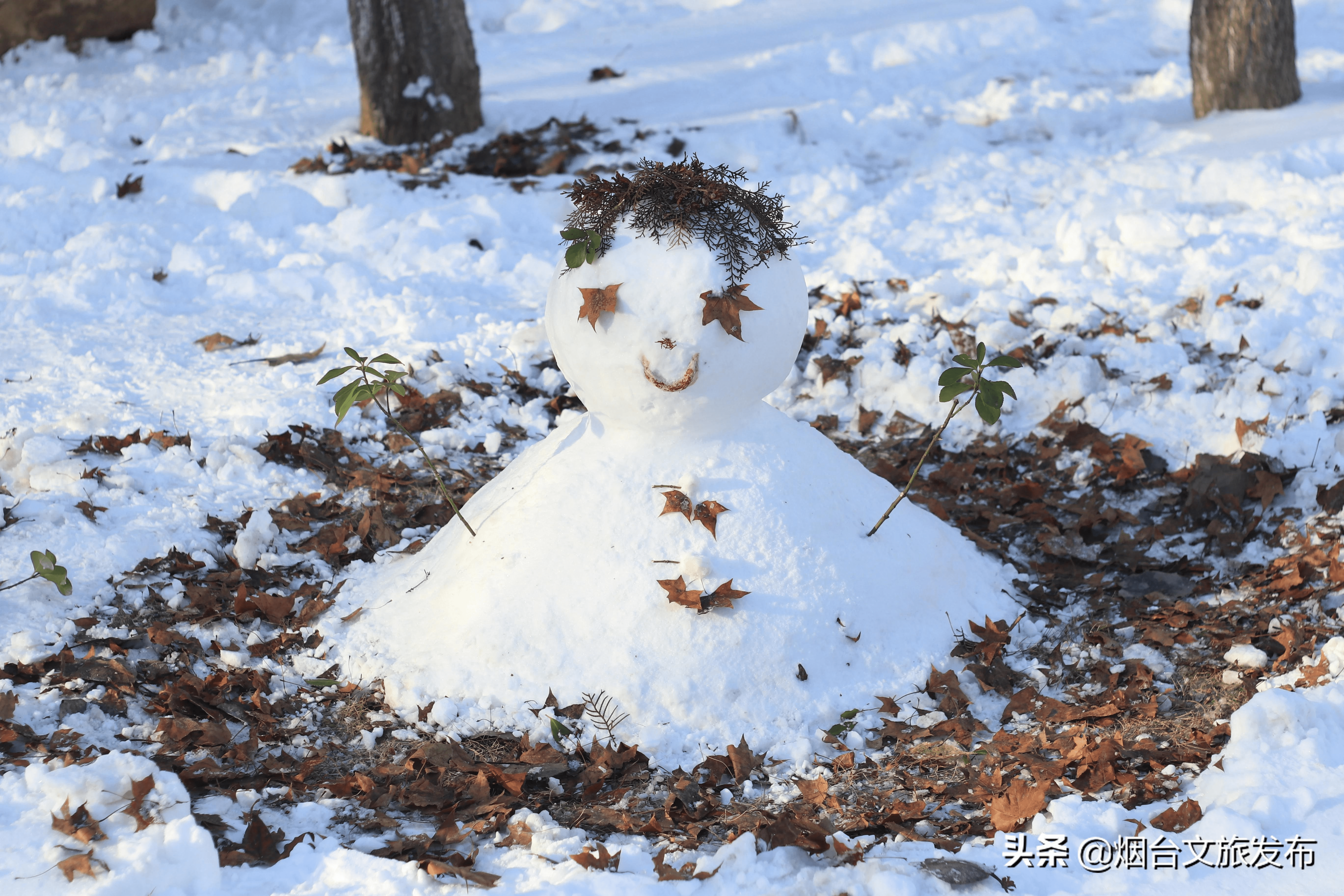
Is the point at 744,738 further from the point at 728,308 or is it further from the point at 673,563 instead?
the point at 728,308

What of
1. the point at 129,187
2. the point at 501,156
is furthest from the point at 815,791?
the point at 129,187

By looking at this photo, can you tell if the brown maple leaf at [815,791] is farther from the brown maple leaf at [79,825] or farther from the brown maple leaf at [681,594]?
the brown maple leaf at [79,825]

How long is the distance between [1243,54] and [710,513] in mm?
6169

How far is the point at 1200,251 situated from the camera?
6.06 metres

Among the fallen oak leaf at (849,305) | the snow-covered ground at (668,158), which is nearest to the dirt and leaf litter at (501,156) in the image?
the snow-covered ground at (668,158)

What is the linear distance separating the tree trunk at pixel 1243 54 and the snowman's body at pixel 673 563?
5581 millimetres

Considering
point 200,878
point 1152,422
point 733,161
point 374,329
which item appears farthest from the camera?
point 733,161

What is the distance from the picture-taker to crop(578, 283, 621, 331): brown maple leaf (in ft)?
11.0

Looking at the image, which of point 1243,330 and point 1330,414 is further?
point 1243,330

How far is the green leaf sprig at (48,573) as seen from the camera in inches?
140

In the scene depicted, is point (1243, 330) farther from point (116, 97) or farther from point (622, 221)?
point (116, 97)

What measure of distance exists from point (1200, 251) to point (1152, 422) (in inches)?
61.0

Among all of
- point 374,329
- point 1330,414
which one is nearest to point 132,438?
point 374,329

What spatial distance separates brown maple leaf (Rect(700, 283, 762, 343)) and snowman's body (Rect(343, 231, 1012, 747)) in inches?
1.1
